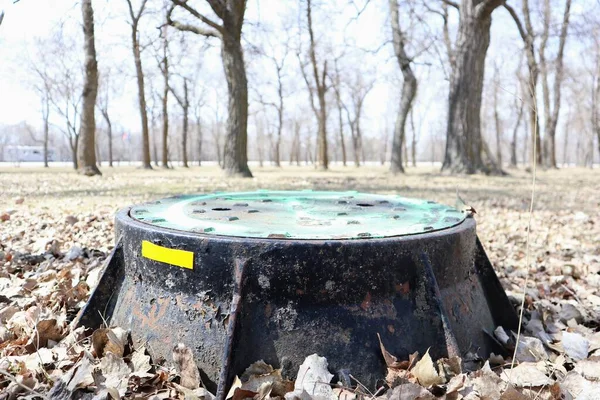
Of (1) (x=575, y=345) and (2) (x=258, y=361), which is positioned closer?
(2) (x=258, y=361)

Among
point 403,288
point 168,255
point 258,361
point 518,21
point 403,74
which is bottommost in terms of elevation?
point 258,361

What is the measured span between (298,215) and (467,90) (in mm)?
10523

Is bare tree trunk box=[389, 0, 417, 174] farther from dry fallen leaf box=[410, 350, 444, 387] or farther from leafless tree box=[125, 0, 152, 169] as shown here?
dry fallen leaf box=[410, 350, 444, 387]

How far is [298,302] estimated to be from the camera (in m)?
1.57

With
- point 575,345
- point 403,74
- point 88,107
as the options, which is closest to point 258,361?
point 575,345

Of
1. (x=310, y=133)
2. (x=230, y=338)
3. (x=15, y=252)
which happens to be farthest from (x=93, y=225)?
(x=310, y=133)

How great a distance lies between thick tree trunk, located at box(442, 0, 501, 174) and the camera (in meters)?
11.1

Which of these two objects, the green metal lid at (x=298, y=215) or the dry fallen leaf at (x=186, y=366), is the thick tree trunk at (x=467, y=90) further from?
the dry fallen leaf at (x=186, y=366)

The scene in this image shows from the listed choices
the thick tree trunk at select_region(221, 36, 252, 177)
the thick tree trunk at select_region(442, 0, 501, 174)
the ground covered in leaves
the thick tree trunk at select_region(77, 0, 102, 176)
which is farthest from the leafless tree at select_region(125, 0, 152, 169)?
the ground covered in leaves

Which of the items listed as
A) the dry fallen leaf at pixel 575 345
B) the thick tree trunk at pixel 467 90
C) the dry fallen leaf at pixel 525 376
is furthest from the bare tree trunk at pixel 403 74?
the dry fallen leaf at pixel 525 376

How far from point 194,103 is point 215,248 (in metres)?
40.0

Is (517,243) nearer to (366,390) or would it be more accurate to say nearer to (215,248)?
(366,390)

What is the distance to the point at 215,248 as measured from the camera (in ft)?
5.14

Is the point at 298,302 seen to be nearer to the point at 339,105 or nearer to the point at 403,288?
the point at 403,288
